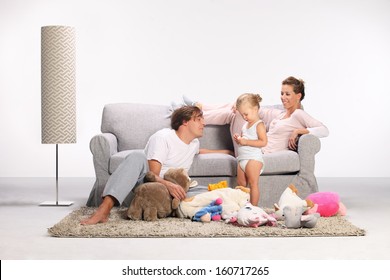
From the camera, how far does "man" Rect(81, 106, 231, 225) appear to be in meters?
5.19

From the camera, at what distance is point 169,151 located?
5.73 meters

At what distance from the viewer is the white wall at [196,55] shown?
8734 mm

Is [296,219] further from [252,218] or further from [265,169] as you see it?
[265,169]

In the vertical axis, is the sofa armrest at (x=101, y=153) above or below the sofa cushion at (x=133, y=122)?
below

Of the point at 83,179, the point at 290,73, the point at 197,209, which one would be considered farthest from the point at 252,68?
the point at 197,209

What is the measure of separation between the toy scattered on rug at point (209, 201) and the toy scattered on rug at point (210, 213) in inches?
1.2

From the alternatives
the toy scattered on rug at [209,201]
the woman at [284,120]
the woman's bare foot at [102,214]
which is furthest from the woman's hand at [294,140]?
the woman's bare foot at [102,214]

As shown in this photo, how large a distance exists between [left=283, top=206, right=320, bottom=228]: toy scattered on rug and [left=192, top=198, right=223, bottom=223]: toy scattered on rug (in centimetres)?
51

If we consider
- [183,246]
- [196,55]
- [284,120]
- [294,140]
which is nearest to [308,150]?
[294,140]

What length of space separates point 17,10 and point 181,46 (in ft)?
5.97

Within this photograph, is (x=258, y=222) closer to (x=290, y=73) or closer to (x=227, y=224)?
(x=227, y=224)

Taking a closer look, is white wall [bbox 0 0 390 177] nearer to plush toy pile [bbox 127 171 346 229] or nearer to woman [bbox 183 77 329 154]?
woman [bbox 183 77 329 154]

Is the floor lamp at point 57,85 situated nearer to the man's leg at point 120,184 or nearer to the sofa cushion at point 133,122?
the sofa cushion at point 133,122

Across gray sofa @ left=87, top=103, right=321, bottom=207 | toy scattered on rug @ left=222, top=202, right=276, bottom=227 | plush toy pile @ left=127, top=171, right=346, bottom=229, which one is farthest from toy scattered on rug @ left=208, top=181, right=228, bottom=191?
toy scattered on rug @ left=222, top=202, right=276, bottom=227
